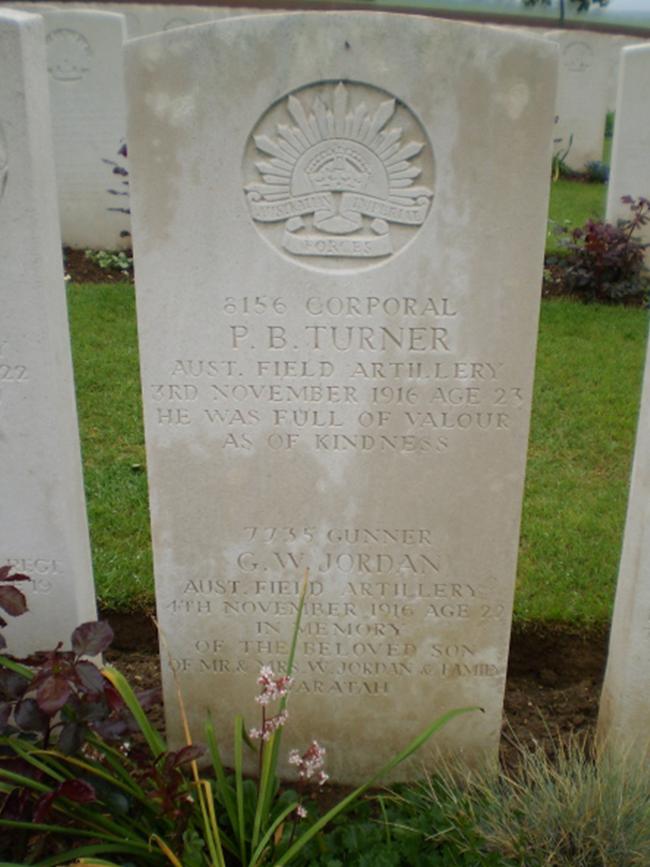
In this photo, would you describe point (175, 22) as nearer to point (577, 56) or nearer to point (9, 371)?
point (577, 56)

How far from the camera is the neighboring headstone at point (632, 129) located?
7.50 meters

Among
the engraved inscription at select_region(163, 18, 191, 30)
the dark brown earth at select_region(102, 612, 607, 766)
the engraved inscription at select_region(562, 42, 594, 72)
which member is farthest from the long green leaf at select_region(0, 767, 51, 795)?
the engraved inscription at select_region(562, 42, 594, 72)

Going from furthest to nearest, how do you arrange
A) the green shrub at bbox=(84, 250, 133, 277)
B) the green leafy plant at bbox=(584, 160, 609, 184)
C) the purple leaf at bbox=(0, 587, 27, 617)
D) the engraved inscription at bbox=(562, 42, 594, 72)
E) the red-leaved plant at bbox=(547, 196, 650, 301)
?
the green leafy plant at bbox=(584, 160, 609, 184) → the engraved inscription at bbox=(562, 42, 594, 72) → the green shrub at bbox=(84, 250, 133, 277) → the red-leaved plant at bbox=(547, 196, 650, 301) → the purple leaf at bbox=(0, 587, 27, 617)

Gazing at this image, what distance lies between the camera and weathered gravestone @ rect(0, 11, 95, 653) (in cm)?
236

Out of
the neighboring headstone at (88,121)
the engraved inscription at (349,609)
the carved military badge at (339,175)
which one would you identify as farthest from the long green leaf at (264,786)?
the neighboring headstone at (88,121)

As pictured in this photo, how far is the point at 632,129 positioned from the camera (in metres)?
7.65

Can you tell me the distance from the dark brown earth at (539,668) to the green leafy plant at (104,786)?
0.84m

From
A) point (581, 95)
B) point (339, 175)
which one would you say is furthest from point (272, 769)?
point (581, 95)

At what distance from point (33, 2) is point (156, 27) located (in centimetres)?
215

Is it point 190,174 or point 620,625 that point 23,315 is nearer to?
point 190,174

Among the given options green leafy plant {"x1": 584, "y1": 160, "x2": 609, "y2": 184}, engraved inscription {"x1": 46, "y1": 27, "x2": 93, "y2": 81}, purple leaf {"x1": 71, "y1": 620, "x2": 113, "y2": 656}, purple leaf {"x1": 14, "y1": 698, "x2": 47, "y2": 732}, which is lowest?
purple leaf {"x1": 14, "y1": 698, "x2": 47, "y2": 732}

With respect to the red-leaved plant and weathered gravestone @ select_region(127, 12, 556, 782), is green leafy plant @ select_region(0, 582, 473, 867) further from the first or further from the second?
the red-leaved plant

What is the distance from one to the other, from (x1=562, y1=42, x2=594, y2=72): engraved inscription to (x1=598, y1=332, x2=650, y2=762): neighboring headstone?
13.0m

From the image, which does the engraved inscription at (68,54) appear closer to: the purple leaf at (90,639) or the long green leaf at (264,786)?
the purple leaf at (90,639)
